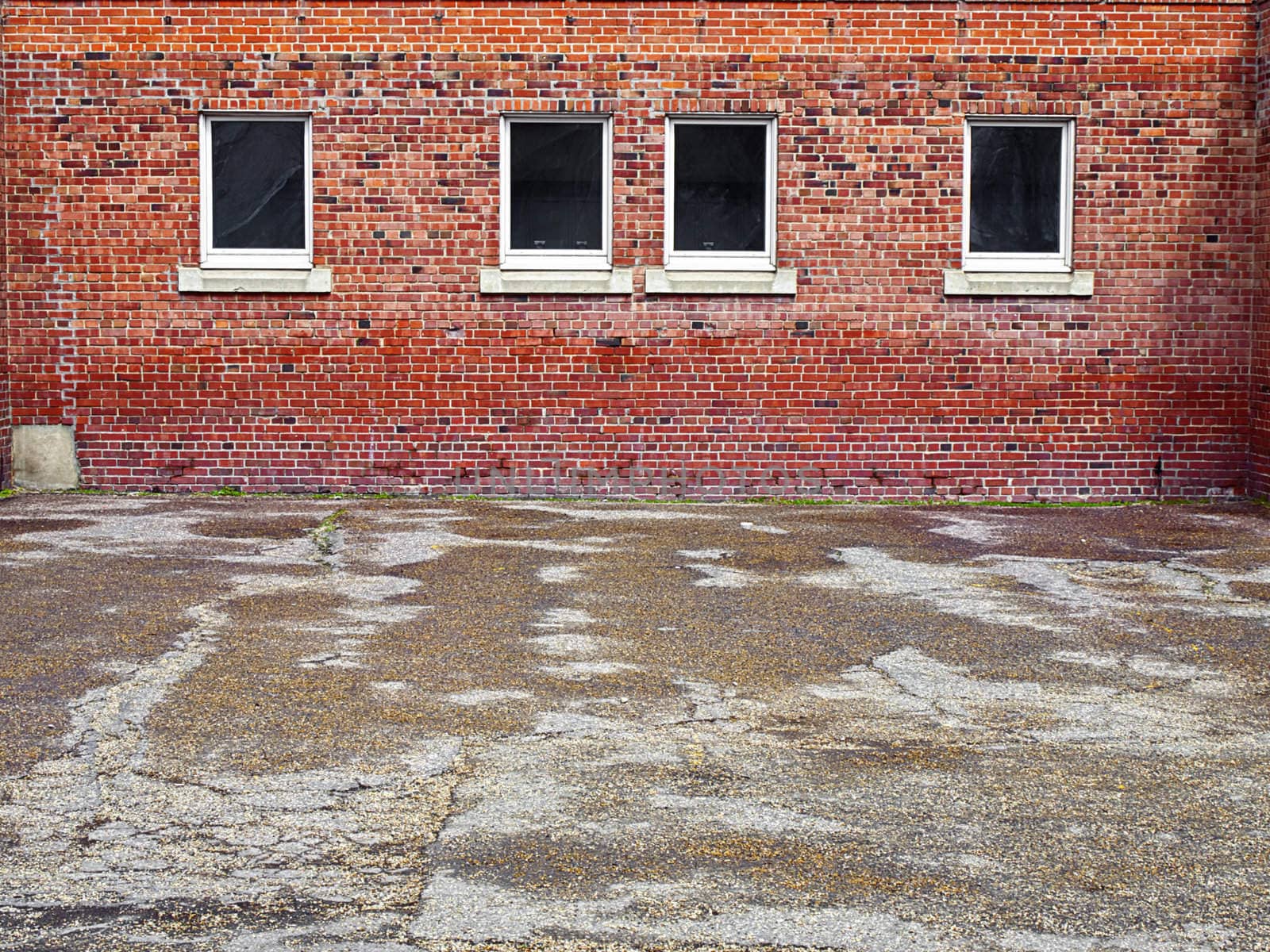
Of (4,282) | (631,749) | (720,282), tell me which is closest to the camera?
(631,749)

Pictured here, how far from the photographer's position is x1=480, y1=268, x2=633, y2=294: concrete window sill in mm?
13875

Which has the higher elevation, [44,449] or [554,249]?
[554,249]

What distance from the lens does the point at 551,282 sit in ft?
45.6

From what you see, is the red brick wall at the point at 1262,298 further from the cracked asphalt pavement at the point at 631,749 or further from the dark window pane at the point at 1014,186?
the cracked asphalt pavement at the point at 631,749

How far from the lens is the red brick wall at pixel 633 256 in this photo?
13805mm

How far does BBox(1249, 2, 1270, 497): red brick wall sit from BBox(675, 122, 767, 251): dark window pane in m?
3.94

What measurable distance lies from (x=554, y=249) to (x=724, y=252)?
136 cm

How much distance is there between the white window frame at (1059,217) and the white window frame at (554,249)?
2.82m

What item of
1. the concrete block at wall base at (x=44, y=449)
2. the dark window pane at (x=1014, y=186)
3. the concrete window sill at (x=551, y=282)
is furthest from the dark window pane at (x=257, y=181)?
the dark window pane at (x=1014, y=186)

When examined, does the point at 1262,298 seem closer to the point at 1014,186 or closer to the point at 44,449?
the point at 1014,186

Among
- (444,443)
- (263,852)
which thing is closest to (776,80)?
(444,443)

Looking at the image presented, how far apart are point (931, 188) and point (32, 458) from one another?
24.6ft

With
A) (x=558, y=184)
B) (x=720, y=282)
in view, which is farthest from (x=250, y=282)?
(x=720, y=282)

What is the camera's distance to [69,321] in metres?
13.9
